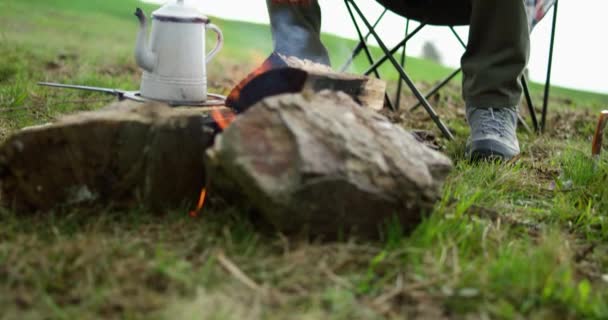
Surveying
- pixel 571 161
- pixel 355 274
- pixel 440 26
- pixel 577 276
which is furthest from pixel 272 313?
pixel 440 26

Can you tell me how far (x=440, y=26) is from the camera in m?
3.58

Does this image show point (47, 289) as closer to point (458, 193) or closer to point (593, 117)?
point (458, 193)

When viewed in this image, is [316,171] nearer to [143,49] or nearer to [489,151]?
[143,49]

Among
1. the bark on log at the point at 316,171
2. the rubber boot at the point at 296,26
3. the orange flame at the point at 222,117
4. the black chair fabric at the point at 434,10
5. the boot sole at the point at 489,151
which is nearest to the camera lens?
the bark on log at the point at 316,171

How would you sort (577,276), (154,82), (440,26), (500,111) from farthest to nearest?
(440,26), (500,111), (154,82), (577,276)

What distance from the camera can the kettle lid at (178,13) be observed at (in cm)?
212

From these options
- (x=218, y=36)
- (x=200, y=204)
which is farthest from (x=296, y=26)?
(x=200, y=204)

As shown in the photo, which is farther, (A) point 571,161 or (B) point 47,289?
(A) point 571,161

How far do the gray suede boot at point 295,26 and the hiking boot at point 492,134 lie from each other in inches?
31.4

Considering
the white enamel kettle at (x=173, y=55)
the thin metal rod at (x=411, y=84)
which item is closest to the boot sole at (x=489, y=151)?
the thin metal rod at (x=411, y=84)

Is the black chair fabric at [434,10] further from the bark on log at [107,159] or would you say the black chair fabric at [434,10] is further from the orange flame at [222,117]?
the bark on log at [107,159]

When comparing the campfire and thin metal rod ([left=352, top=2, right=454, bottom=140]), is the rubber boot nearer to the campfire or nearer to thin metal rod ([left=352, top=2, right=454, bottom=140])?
thin metal rod ([left=352, top=2, right=454, bottom=140])

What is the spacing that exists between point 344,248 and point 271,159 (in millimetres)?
273

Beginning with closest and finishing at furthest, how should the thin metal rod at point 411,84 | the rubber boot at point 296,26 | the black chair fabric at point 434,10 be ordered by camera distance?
1. the thin metal rod at point 411,84
2. the rubber boot at point 296,26
3. the black chair fabric at point 434,10
